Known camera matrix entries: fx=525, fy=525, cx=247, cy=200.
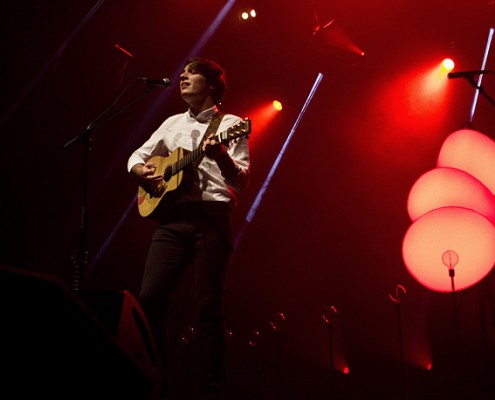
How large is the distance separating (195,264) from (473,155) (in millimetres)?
2857

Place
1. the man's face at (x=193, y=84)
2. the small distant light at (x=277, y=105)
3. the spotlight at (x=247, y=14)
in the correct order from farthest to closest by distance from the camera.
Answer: the small distant light at (x=277, y=105) → the spotlight at (x=247, y=14) → the man's face at (x=193, y=84)

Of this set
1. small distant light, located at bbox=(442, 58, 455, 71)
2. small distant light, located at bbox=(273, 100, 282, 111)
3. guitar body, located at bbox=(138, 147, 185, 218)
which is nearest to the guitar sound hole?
guitar body, located at bbox=(138, 147, 185, 218)

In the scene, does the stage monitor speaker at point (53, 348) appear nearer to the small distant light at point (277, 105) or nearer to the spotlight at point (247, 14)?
the spotlight at point (247, 14)

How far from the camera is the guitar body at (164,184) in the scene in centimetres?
294

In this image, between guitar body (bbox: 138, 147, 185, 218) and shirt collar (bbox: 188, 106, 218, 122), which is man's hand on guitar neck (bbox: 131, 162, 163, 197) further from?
shirt collar (bbox: 188, 106, 218, 122)

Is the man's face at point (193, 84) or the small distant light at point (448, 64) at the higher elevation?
the small distant light at point (448, 64)

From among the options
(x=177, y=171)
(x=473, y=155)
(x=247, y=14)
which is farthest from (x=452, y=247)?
(x=247, y=14)

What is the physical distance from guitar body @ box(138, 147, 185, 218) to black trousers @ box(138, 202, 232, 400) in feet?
0.31

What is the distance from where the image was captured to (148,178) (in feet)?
10.1

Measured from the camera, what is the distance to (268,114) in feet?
20.9

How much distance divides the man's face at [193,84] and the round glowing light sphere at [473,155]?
2.48 meters

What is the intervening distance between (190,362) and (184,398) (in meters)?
0.52

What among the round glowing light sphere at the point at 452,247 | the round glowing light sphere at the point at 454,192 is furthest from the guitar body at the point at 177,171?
the round glowing light sphere at the point at 454,192

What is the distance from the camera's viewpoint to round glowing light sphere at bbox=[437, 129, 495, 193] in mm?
4413
